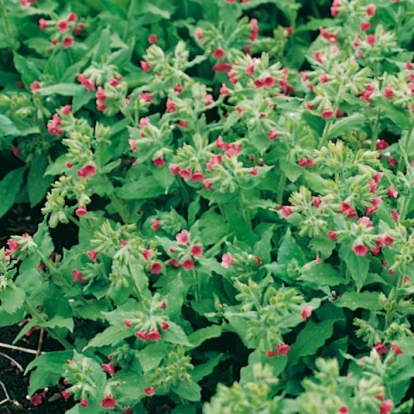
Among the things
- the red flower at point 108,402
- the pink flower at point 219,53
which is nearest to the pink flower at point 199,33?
the pink flower at point 219,53

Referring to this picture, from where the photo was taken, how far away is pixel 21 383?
4.90 metres

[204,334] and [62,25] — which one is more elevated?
[62,25]

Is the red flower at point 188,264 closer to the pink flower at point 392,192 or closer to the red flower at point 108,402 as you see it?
the red flower at point 108,402

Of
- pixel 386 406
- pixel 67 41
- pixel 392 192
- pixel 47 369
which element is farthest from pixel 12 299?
pixel 67 41

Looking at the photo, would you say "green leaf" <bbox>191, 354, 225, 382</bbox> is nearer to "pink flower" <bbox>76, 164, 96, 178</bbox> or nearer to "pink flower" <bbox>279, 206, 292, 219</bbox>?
"pink flower" <bbox>279, 206, 292, 219</bbox>

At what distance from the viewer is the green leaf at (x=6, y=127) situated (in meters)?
5.23

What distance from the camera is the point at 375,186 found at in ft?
13.8

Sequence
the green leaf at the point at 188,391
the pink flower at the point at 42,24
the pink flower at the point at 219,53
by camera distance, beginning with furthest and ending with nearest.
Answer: the pink flower at the point at 42,24
the pink flower at the point at 219,53
the green leaf at the point at 188,391

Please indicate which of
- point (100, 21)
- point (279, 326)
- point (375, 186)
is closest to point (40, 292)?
point (279, 326)

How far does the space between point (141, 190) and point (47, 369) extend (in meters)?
1.08

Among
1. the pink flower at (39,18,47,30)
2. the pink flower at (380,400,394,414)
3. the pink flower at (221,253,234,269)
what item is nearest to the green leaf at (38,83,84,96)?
the pink flower at (39,18,47,30)

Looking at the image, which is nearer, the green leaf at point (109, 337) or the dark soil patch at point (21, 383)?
the green leaf at point (109, 337)

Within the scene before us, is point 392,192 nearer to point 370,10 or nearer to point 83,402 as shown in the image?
point 370,10

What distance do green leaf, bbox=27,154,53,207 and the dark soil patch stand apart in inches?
33.4
